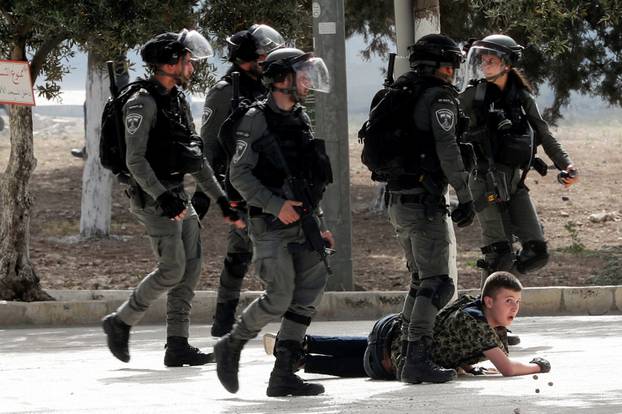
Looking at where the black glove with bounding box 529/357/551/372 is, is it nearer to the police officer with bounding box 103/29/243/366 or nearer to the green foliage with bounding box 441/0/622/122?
the police officer with bounding box 103/29/243/366

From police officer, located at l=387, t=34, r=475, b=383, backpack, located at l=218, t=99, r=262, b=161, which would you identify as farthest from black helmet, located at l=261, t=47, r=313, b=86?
police officer, located at l=387, t=34, r=475, b=383

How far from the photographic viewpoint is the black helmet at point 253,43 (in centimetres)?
983

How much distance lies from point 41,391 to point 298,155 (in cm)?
181

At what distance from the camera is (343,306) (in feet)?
41.8

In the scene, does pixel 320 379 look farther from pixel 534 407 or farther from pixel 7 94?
pixel 7 94

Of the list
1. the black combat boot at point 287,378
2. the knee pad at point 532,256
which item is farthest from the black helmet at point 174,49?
the knee pad at point 532,256

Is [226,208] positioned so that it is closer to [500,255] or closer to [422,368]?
[422,368]

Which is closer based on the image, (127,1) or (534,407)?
(534,407)

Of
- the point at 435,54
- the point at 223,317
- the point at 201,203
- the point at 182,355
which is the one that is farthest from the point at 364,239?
the point at 435,54

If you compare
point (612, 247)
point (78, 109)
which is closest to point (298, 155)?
point (612, 247)

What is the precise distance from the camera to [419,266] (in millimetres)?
8367

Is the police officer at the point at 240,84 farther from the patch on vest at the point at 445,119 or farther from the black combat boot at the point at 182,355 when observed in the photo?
the patch on vest at the point at 445,119

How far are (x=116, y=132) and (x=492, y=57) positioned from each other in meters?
2.35

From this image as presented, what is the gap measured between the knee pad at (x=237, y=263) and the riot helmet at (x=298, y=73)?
263 centimetres
